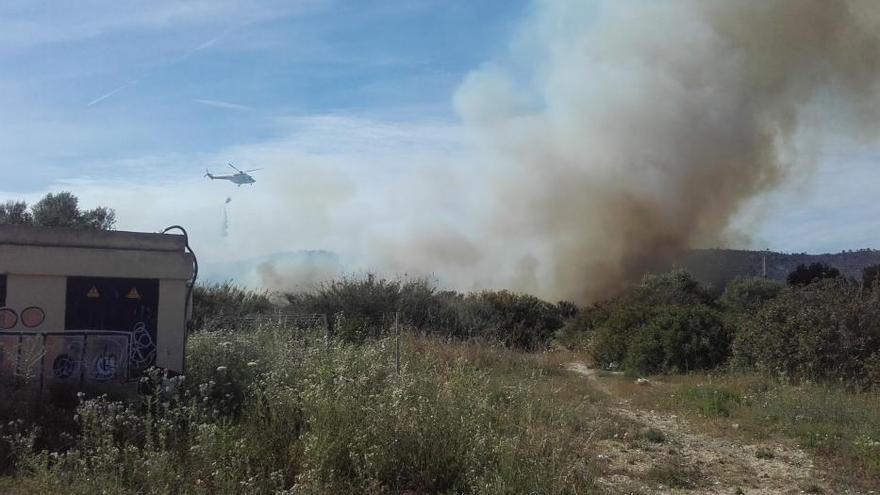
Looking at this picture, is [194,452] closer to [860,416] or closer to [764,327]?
[860,416]

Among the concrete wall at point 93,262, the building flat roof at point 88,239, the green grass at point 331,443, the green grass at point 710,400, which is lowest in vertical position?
the green grass at point 710,400

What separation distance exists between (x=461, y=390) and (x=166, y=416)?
2.39 metres

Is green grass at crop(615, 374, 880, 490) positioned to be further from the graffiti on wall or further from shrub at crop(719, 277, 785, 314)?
shrub at crop(719, 277, 785, 314)

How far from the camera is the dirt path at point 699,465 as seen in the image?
6.96 meters

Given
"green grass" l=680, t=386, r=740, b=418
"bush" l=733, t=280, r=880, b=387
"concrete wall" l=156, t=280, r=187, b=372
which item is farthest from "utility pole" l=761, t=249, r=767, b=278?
"concrete wall" l=156, t=280, r=187, b=372

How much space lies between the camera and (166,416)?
257 inches

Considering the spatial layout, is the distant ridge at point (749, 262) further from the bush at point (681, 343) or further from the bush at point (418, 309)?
the bush at point (681, 343)

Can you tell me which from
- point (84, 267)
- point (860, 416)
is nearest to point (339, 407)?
point (84, 267)

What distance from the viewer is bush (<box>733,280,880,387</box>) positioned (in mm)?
12688

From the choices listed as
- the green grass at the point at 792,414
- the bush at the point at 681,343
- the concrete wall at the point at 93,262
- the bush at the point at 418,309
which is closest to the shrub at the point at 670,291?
the bush at the point at 418,309

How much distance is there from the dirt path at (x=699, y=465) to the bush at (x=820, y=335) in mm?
4157

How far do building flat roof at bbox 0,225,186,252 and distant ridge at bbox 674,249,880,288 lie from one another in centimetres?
2555

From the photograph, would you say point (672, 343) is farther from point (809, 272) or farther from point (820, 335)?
point (809, 272)

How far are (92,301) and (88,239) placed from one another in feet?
2.10
